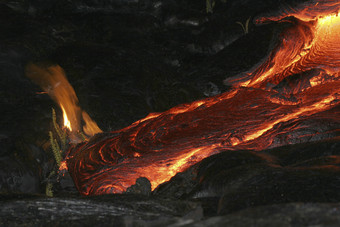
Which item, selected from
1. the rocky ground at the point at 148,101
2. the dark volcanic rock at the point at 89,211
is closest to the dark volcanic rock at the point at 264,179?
the rocky ground at the point at 148,101

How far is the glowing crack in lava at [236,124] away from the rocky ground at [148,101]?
34 cm

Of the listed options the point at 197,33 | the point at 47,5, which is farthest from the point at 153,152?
the point at 47,5

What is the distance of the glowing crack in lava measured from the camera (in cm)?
414

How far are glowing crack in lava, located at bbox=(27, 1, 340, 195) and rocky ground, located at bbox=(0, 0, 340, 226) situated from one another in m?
0.34

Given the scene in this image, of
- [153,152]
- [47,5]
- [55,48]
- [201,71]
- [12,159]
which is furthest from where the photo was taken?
[47,5]

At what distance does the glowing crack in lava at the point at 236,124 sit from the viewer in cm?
414

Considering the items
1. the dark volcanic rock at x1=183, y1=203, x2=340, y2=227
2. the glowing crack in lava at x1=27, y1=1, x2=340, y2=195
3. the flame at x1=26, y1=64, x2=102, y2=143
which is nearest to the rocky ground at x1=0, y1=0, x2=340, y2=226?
the dark volcanic rock at x1=183, y1=203, x2=340, y2=227

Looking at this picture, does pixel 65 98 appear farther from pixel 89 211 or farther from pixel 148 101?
pixel 89 211

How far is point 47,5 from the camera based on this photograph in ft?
28.3

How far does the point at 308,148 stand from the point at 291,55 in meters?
4.75

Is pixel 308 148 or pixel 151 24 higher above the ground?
pixel 151 24

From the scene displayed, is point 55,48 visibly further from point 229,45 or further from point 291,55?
point 291,55

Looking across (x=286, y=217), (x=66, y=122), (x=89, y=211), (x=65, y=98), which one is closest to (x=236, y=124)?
(x=66, y=122)

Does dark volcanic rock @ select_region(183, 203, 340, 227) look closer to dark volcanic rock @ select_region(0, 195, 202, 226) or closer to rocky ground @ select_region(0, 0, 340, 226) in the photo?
rocky ground @ select_region(0, 0, 340, 226)
